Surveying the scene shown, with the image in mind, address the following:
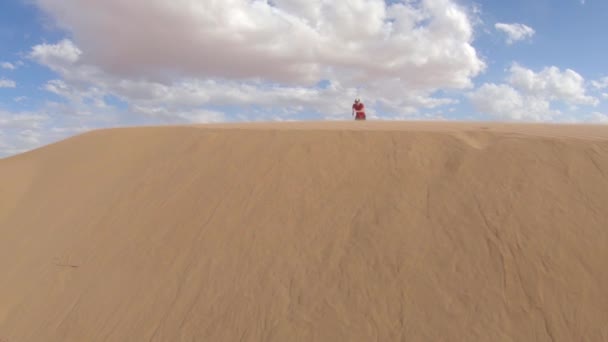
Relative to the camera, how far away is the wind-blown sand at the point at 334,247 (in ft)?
15.9

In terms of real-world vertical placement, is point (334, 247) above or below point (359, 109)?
below

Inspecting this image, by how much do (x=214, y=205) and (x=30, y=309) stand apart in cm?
361

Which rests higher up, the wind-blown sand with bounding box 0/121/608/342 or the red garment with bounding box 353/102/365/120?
the red garment with bounding box 353/102/365/120

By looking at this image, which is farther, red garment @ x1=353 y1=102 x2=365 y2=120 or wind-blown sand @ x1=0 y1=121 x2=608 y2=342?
red garment @ x1=353 y1=102 x2=365 y2=120

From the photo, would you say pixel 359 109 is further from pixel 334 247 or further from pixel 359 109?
pixel 334 247

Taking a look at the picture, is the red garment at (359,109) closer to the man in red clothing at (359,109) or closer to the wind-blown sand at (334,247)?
the man in red clothing at (359,109)

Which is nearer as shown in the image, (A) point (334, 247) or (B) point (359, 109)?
(A) point (334, 247)

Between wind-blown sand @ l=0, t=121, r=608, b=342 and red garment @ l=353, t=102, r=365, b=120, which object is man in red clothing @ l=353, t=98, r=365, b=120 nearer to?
red garment @ l=353, t=102, r=365, b=120

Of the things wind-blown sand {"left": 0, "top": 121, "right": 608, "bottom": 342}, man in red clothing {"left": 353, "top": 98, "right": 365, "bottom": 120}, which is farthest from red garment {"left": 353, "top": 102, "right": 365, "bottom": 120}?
wind-blown sand {"left": 0, "top": 121, "right": 608, "bottom": 342}

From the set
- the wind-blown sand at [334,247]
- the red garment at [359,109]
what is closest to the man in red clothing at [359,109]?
the red garment at [359,109]

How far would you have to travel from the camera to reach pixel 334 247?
6.05 m

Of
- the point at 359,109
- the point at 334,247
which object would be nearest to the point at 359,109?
the point at 359,109

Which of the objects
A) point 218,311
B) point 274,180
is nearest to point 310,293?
point 218,311

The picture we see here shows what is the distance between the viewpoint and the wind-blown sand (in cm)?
484
